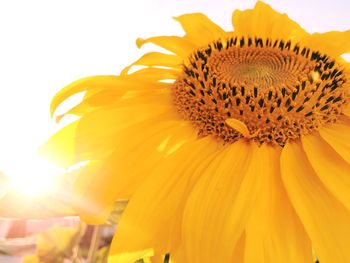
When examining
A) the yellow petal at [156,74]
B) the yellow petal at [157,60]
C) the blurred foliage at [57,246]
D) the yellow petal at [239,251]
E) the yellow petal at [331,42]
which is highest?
the yellow petal at [331,42]

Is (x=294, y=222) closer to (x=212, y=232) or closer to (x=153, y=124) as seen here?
(x=212, y=232)

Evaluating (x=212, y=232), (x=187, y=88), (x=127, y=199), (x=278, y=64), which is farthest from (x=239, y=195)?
(x=278, y=64)

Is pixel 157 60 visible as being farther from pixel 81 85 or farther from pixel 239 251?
pixel 239 251

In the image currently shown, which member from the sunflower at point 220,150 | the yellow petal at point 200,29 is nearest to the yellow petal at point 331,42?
the sunflower at point 220,150

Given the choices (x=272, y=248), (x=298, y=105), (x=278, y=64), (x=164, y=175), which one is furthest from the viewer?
(x=278, y=64)

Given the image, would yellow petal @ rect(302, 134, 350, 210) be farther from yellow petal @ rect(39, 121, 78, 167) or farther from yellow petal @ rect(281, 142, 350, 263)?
yellow petal @ rect(39, 121, 78, 167)

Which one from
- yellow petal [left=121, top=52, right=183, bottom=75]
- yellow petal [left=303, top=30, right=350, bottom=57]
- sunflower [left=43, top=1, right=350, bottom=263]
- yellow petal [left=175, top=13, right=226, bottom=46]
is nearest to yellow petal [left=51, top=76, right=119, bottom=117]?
sunflower [left=43, top=1, right=350, bottom=263]

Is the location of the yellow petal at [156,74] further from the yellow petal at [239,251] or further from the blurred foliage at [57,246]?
the yellow petal at [239,251]

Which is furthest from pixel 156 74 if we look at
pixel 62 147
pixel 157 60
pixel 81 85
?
pixel 62 147
